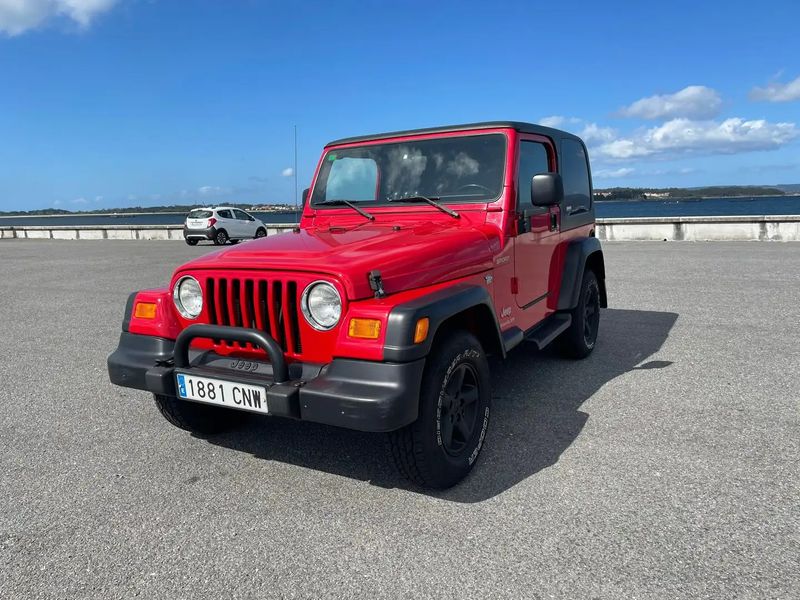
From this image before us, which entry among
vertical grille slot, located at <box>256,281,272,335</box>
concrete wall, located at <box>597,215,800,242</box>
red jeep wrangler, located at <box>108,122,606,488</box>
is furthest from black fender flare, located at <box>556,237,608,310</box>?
concrete wall, located at <box>597,215,800,242</box>

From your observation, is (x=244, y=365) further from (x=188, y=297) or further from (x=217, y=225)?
(x=217, y=225)

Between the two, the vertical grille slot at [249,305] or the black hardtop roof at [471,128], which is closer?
the vertical grille slot at [249,305]

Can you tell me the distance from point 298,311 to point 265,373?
359 mm

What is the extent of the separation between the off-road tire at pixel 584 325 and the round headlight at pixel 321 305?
2874 millimetres

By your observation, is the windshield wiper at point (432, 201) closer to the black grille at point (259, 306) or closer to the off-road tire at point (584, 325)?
the black grille at point (259, 306)

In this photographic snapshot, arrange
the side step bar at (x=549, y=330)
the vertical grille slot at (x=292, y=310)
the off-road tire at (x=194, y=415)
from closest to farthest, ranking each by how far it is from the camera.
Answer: the vertical grille slot at (x=292, y=310) → the off-road tire at (x=194, y=415) → the side step bar at (x=549, y=330)

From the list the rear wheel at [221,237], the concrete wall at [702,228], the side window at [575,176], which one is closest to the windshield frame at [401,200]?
the side window at [575,176]

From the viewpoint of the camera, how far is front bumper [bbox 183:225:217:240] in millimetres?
22031

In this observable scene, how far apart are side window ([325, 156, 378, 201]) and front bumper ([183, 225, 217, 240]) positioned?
1855 centimetres

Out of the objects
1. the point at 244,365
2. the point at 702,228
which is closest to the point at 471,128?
the point at 244,365

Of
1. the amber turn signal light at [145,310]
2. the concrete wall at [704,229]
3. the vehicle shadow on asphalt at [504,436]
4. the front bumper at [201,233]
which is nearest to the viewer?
the vehicle shadow on asphalt at [504,436]

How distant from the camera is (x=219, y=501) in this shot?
9.95ft

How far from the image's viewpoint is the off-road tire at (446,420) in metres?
2.85

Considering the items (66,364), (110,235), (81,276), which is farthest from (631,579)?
(110,235)
